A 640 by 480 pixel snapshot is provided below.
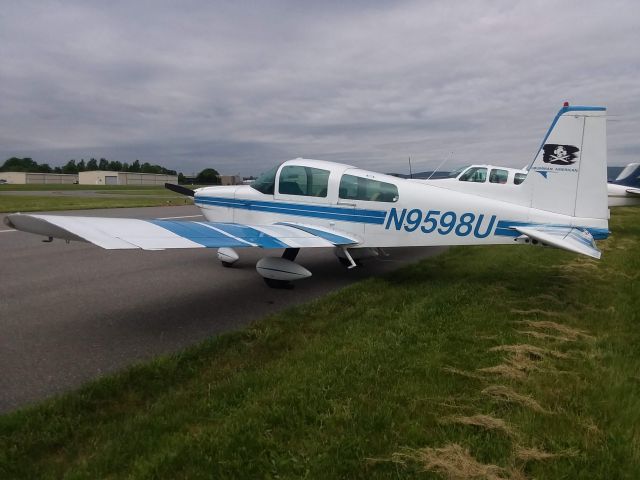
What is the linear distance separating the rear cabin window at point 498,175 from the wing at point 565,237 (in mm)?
9403

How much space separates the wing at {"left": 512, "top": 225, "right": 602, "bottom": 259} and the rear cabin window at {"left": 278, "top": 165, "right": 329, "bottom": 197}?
3034 mm

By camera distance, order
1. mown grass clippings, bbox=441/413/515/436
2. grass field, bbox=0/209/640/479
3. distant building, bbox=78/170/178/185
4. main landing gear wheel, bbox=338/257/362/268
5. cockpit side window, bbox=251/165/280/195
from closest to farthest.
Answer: grass field, bbox=0/209/640/479
mown grass clippings, bbox=441/413/515/436
cockpit side window, bbox=251/165/280/195
main landing gear wheel, bbox=338/257/362/268
distant building, bbox=78/170/178/185

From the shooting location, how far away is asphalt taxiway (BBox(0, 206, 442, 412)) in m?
3.85

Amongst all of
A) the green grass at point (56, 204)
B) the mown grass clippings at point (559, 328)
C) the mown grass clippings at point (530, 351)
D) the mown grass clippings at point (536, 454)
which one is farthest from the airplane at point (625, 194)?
the green grass at point (56, 204)

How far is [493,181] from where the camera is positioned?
14828mm

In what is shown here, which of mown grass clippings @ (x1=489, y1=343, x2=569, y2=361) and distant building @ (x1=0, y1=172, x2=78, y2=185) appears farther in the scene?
distant building @ (x1=0, y1=172, x2=78, y2=185)

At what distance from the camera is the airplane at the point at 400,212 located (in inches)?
222

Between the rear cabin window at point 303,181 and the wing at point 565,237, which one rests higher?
the rear cabin window at point 303,181

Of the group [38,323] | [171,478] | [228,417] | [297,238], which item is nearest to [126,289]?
[38,323]

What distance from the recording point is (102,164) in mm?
145500

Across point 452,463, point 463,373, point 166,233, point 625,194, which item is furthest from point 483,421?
point 625,194

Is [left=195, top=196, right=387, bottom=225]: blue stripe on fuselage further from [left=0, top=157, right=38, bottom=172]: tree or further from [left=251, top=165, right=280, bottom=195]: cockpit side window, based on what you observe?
[left=0, top=157, right=38, bottom=172]: tree

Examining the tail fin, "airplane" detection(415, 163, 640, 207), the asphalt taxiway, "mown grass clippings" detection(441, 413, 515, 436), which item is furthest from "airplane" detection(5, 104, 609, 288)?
"airplane" detection(415, 163, 640, 207)

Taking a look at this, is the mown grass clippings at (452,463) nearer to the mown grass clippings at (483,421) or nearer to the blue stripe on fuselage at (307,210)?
the mown grass clippings at (483,421)
